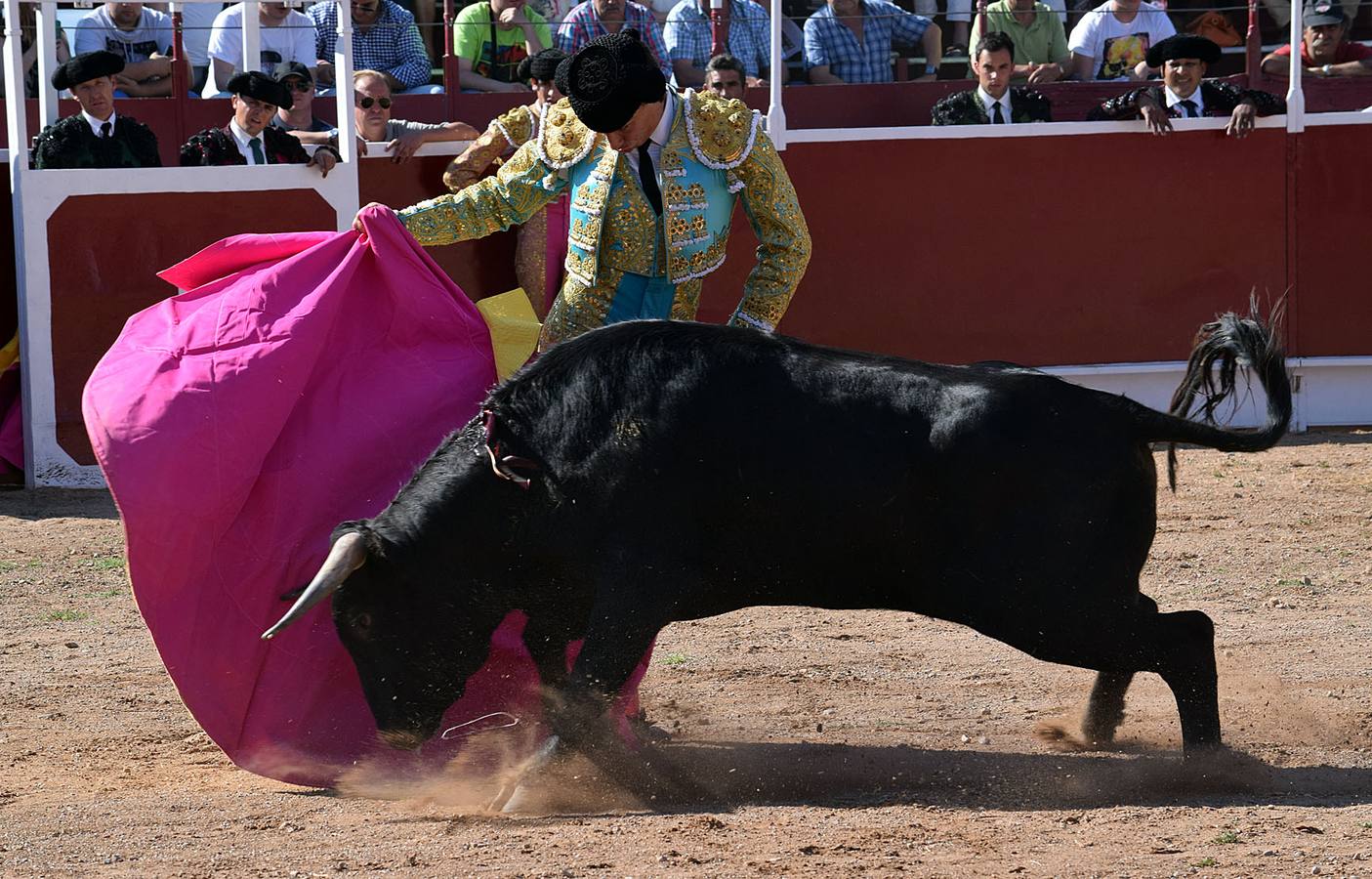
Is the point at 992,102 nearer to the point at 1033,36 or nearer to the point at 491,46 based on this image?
the point at 1033,36

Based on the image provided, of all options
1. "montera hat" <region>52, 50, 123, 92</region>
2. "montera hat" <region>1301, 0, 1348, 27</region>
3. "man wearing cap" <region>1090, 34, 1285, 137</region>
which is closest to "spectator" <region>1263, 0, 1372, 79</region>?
"montera hat" <region>1301, 0, 1348, 27</region>

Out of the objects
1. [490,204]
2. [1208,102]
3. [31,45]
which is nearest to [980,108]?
[1208,102]

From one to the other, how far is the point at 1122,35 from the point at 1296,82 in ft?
2.55

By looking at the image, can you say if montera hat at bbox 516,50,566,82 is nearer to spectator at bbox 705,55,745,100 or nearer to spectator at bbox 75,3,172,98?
spectator at bbox 705,55,745,100

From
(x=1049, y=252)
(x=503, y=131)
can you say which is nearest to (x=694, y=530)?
(x=503, y=131)

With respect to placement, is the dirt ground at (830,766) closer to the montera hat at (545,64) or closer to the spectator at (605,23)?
the montera hat at (545,64)

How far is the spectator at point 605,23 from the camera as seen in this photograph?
7316 millimetres

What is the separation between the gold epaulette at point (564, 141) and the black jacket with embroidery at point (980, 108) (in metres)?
3.77

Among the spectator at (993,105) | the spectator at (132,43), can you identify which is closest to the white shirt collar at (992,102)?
the spectator at (993,105)

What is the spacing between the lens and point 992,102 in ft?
24.8

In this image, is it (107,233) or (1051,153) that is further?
(1051,153)

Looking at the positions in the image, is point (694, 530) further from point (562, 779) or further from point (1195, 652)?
point (1195, 652)

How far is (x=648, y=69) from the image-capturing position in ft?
12.1

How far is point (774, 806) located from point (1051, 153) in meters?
4.95
